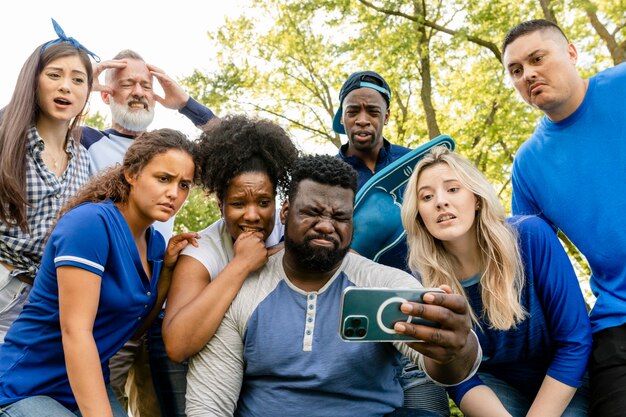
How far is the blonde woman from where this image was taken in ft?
10.7

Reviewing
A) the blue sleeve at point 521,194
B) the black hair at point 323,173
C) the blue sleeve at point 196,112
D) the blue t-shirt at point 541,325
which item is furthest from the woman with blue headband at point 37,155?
the blue sleeve at point 521,194

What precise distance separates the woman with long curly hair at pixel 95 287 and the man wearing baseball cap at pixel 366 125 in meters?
1.80

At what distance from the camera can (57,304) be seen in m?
2.88

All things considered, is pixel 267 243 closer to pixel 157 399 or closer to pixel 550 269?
pixel 157 399

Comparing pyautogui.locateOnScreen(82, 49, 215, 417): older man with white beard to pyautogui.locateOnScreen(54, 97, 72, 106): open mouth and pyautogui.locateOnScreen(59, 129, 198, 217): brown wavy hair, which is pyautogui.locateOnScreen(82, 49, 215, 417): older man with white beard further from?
pyautogui.locateOnScreen(59, 129, 198, 217): brown wavy hair

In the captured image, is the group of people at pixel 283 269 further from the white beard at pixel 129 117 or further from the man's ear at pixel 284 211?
the white beard at pixel 129 117

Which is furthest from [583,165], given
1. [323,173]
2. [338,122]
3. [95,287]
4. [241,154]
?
[95,287]

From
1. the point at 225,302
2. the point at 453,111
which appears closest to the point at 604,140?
the point at 225,302

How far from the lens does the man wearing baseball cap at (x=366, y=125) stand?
4.73 m

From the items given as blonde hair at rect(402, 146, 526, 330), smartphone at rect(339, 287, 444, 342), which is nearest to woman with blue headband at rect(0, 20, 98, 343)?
smartphone at rect(339, 287, 444, 342)

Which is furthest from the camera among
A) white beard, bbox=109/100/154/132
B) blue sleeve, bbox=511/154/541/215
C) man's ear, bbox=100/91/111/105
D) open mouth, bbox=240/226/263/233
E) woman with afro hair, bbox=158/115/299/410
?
man's ear, bbox=100/91/111/105

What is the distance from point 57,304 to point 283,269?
1.18m

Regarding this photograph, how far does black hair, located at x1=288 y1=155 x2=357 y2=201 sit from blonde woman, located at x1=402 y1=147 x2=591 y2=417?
A: 49cm

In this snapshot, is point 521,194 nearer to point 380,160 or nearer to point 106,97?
point 380,160
